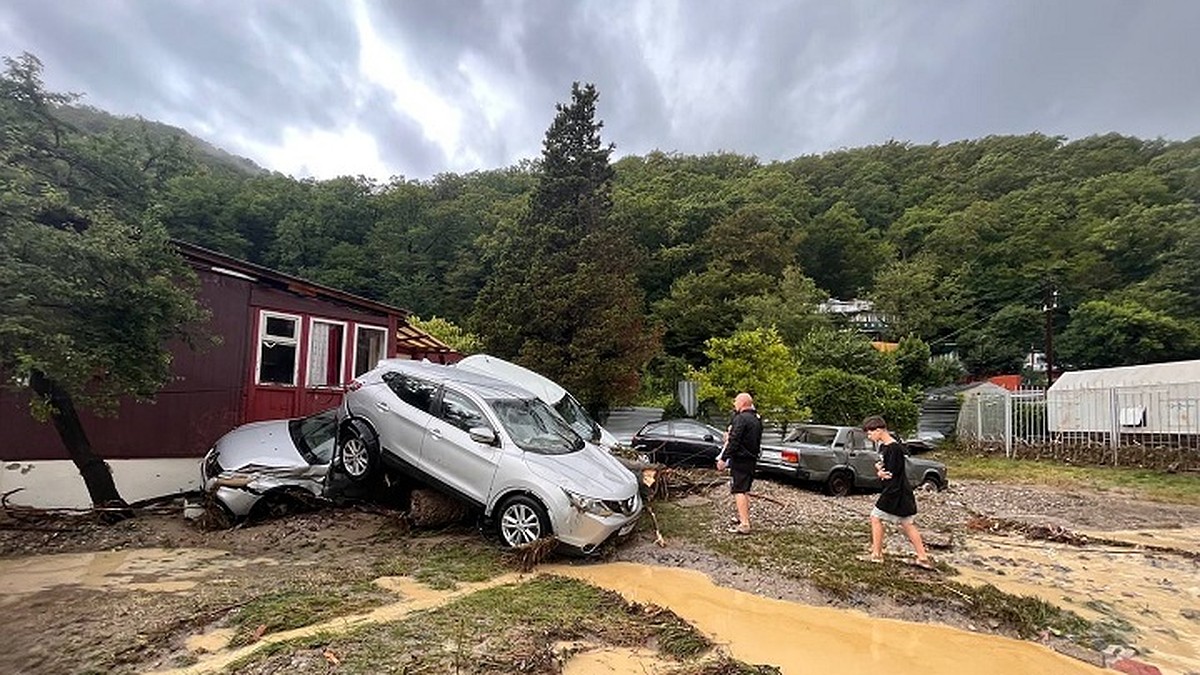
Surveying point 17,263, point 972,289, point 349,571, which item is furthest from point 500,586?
point 972,289

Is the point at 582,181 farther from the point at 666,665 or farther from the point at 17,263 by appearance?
the point at 666,665

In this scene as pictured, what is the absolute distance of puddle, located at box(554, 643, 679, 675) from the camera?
4094 mm

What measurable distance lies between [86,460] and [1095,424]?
77.2ft

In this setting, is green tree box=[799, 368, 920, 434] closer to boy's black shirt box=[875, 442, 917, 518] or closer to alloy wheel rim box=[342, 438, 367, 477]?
boy's black shirt box=[875, 442, 917, 518]

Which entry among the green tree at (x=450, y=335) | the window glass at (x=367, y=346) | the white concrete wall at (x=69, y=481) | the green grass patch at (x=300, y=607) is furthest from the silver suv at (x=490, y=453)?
the green tree at (x=450, y=335)

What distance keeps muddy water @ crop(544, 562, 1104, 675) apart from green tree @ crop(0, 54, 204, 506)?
18.8 ft

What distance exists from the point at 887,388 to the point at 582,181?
1603 centimetres

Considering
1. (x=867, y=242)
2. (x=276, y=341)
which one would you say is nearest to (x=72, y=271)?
(x=276, y=341)

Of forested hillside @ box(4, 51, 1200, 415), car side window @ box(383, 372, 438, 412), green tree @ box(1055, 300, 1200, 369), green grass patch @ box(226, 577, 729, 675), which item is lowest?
green grass patch @ box(226, 577, 729, 675)

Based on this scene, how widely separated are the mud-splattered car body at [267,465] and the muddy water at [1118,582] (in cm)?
760

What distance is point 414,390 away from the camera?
25.5ft

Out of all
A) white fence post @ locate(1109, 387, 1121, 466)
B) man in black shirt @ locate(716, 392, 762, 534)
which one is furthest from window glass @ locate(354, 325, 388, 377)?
white fence post @ locate(1109, 387, 1121, 466)

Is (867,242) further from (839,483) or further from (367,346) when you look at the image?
(367,346)

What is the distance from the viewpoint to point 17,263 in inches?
238
